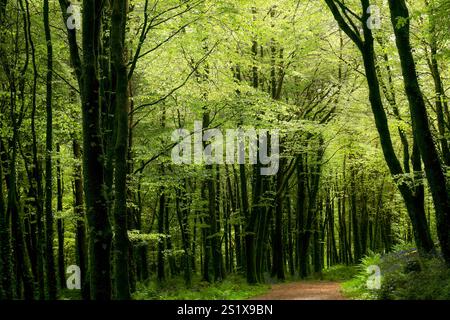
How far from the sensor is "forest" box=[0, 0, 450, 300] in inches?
305

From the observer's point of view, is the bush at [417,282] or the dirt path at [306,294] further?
the dirt path at [306,294]

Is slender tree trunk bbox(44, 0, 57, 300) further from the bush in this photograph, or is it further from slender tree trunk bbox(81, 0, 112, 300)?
the bush

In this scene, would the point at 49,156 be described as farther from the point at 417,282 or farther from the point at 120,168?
the point at 417,282

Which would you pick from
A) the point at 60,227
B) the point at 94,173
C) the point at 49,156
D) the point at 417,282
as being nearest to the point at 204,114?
the point at 49,156

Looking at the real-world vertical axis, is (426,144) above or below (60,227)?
above

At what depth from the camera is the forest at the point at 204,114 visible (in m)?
7.75

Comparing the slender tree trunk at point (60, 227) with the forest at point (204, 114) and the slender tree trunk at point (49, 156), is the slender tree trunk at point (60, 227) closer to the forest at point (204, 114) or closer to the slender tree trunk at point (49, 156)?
the forest at point (204, 114)

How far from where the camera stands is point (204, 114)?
62.0ft

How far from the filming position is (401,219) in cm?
3719

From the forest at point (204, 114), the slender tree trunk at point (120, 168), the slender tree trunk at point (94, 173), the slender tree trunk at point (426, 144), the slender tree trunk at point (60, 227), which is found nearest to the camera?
the slender tree trunk at point (94, 173)

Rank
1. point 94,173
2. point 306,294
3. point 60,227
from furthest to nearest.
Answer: point 60,227 → point 306,294 → point 94,173

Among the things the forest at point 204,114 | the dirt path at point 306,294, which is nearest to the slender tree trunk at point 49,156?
the forest at point 204,114

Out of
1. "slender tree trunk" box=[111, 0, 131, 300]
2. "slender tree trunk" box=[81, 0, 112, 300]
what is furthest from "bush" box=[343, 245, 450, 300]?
"slender tree trunk" box=[81, 0, 112, 300]
